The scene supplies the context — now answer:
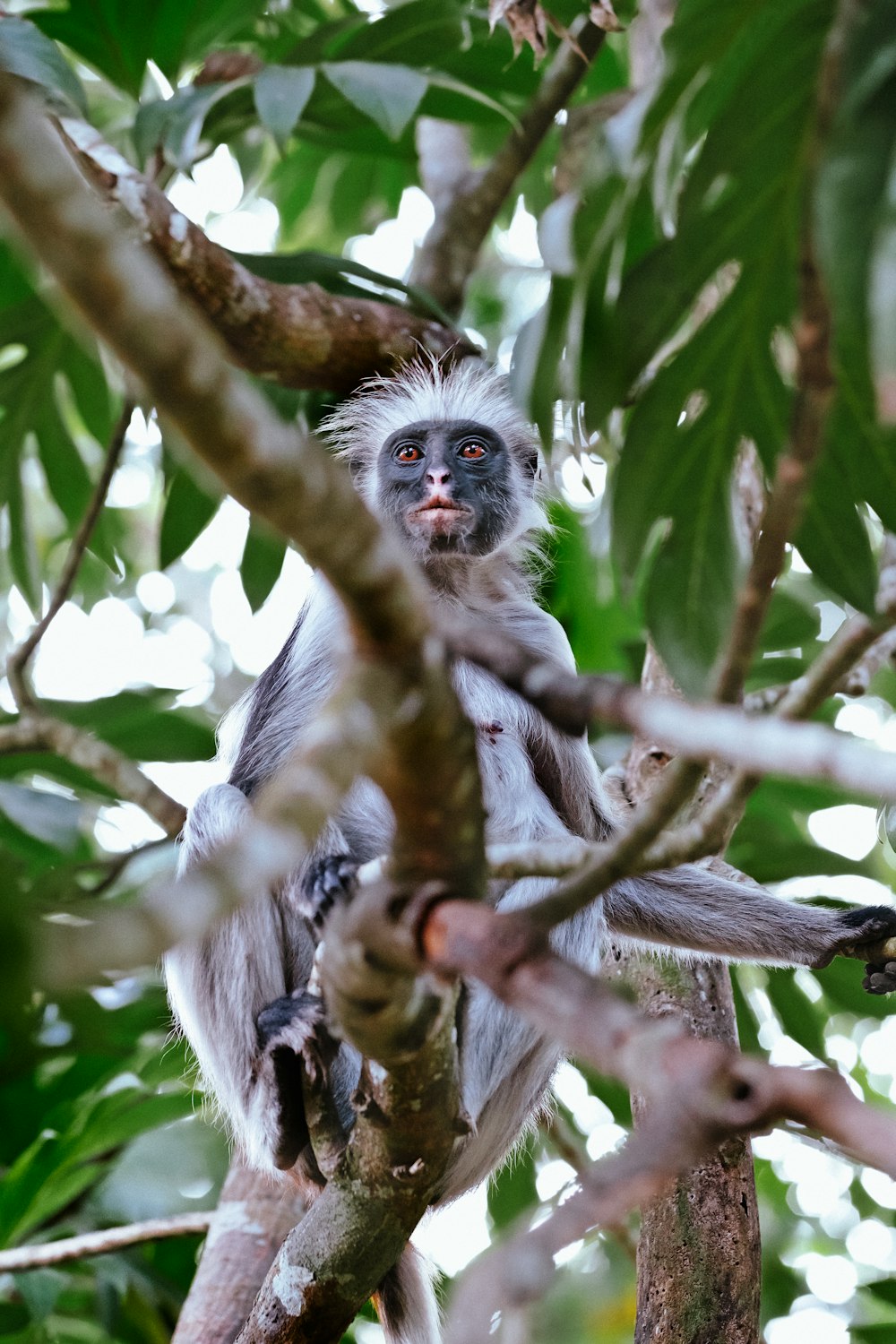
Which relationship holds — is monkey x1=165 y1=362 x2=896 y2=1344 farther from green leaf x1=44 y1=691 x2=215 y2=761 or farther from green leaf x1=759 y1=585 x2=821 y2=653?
green leaf x1=759 y1=585 x2=821 y2=653

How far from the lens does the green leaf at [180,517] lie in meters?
4.72

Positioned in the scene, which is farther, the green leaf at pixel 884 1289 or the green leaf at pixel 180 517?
the green leaf at pixel 180 517

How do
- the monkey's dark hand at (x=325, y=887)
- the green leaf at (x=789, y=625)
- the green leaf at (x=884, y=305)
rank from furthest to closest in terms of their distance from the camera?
the green leaf at (x=789, y=625)
the monkey's dark hand at (x=325, y=887)
the green leaf at (x=884, y=305)

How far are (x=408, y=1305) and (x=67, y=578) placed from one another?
2.34 meters

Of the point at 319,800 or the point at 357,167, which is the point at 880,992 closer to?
the point at 319,800

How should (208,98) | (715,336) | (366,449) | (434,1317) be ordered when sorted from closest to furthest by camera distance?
(715,336), (434,1317), (208,98), (366,449)

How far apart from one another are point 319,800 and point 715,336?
4.74 ft

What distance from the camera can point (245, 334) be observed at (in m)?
4.23

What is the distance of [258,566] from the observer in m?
4.80

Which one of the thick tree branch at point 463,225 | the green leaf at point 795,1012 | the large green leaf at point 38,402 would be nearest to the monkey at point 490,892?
the green leaf at point 795,1012

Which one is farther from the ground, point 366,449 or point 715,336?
point 715,336

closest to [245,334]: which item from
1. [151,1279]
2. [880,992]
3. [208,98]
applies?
[208,98]

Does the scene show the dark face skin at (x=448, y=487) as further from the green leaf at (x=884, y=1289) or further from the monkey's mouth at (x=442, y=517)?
the green leaf at (x=884, y=1289)

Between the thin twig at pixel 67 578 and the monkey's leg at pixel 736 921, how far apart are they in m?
1.93
